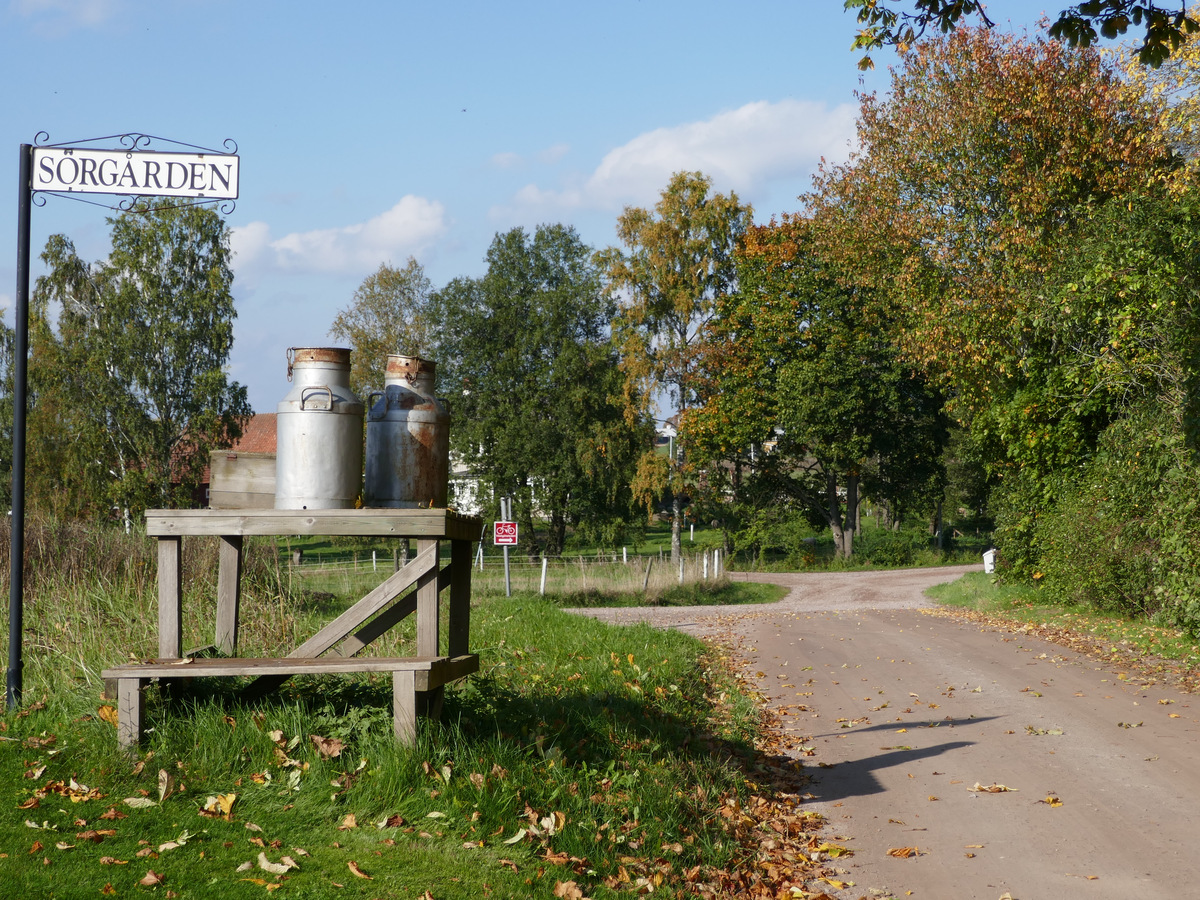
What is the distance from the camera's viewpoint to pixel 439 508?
570 centimetres

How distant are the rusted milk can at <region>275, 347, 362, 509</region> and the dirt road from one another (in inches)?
133

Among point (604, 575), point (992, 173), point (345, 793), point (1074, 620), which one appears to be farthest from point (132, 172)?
point (604, 575)

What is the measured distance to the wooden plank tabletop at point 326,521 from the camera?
216 inches

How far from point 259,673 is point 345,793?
0.78 m

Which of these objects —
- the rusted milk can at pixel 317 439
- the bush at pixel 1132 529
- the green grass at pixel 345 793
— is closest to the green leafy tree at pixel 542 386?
the bush at pixel 1132 529

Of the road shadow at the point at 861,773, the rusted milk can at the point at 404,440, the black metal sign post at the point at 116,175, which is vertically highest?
the black metal sign post at the point at 116,175

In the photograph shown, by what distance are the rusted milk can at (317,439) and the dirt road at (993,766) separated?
3.38 meters

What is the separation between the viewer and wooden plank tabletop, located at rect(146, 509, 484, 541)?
549 cm

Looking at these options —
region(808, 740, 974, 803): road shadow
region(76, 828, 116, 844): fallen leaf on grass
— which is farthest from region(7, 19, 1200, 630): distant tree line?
region(76, 828, 116, 844): fallen leaf on grass

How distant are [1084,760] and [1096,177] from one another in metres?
16.3

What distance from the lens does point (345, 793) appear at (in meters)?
5.14

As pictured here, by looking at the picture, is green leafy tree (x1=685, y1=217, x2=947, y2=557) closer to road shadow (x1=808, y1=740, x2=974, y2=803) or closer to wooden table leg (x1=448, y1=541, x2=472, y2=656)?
road shadow (x1=808, y1=740, x2=974, y2=803)

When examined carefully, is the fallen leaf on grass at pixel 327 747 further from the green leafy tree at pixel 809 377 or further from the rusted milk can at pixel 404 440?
the green leafy tree at pixel 809 377

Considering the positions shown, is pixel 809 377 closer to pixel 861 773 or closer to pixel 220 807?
pixel 861 773
